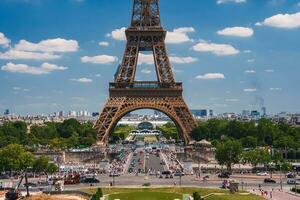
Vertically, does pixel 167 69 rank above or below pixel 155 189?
above

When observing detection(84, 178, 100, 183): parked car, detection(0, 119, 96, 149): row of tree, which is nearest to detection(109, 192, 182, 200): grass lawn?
detection(84, 178, 100, 183): parked car

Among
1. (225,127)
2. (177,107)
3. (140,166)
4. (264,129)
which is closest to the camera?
(140,166)

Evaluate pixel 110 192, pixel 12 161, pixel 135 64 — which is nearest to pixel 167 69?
pixel 135 64

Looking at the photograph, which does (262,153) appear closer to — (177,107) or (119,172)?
(119,172)

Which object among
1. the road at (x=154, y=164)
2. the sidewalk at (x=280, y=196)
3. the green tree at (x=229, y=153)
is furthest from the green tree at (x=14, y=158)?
the sidewalk at (x=280, y=196)

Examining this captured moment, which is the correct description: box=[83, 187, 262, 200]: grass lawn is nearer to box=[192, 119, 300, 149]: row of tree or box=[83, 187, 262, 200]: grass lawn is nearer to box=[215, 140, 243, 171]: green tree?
box=[215, 140, 243, 171]: green tree

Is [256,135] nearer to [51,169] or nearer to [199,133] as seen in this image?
[199,133]

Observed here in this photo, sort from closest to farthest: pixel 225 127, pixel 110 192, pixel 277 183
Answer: pixel 110 192 → pixel 277 183 → pixel 225 127

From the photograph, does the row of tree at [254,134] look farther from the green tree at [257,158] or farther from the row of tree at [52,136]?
the row of tree at [52,136]
